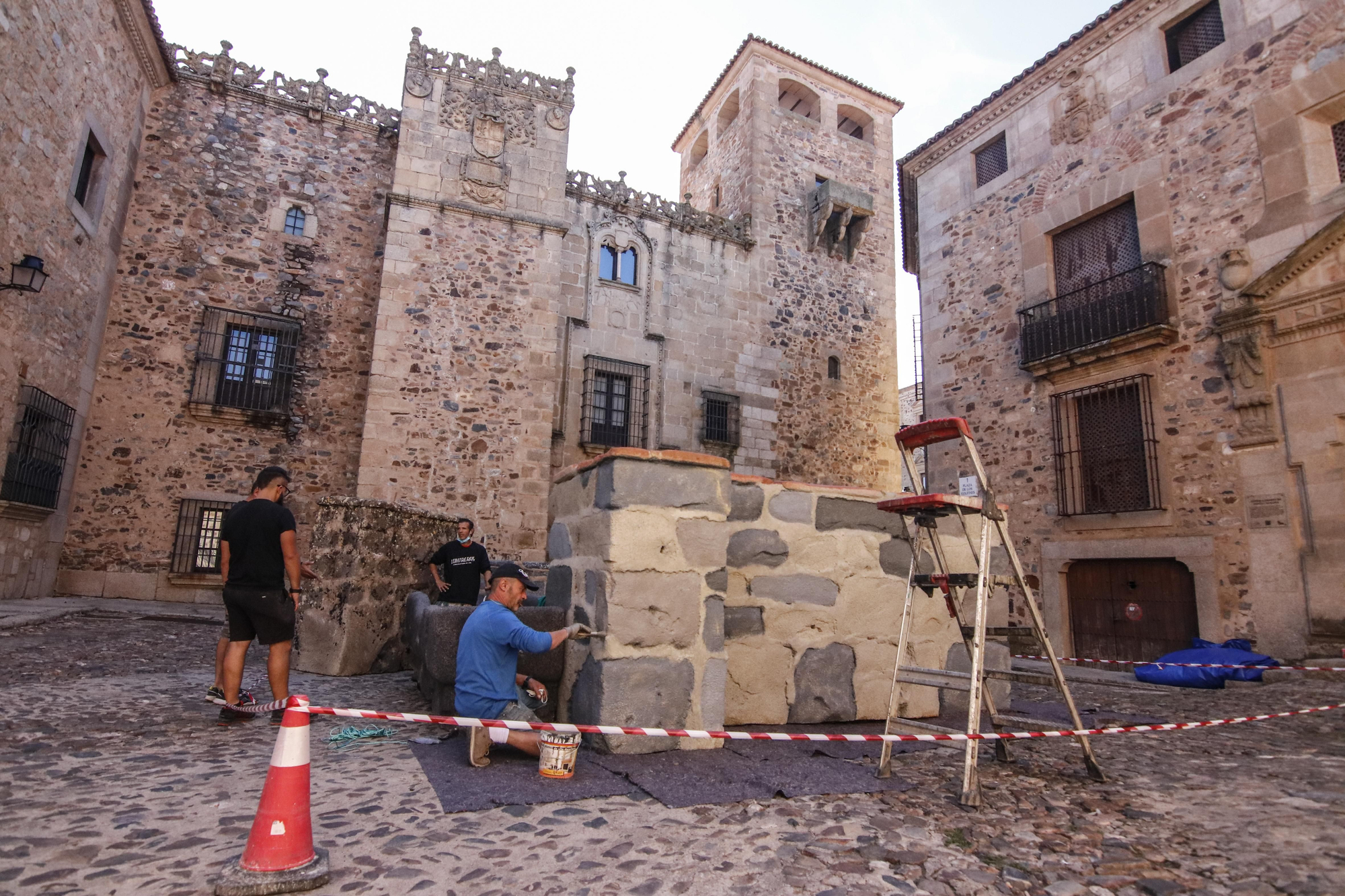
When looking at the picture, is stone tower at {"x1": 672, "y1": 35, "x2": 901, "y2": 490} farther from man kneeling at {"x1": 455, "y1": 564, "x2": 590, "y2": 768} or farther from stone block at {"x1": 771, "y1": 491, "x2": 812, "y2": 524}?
man kneeling at {"x1": 455, "y1": 564, "x2": 590, "y2": 768}

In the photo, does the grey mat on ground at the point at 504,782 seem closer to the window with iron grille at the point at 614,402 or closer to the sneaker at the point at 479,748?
the sneaker at the point at 479,748

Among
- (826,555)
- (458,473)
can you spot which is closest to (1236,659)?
(826,555)

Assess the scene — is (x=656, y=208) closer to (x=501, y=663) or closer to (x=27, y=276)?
(x=27, y=276)

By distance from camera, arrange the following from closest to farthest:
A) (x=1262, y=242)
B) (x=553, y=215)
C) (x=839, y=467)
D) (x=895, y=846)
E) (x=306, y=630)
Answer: (x=895, y=846) < (x=306, y=630) < (x=1262, y=242) < (x=553, y=215) < (x=839, y=467)

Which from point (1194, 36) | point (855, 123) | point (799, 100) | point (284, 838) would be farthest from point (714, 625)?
point (855, 123)

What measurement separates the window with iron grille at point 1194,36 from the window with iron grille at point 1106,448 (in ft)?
14.9

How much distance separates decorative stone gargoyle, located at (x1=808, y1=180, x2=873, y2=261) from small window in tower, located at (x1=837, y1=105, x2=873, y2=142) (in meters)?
2.29

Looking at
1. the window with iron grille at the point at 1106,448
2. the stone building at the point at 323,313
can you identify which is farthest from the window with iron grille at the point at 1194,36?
the stone building at the point at 323,313

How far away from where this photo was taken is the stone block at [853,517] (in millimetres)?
4418

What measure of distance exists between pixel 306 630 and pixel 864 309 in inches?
591

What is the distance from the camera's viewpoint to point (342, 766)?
123 inches

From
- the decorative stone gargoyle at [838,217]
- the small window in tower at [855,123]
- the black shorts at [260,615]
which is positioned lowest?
the black shorts at [260,615]

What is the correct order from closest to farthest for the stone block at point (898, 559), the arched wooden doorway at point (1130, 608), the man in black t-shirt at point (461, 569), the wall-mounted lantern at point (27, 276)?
1. the stone block at point (898, 559)
2. the man in black t-shirt at point (461, 569)
3. the wall-mounted lantern at point (27, 276)
4. the arched wooden doorway at point (1130, 608)

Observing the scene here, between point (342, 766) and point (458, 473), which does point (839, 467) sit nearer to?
point (458, 473)
